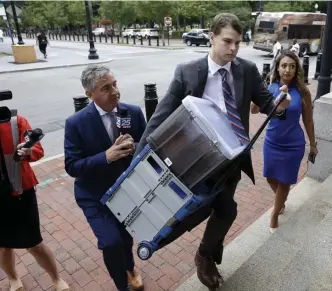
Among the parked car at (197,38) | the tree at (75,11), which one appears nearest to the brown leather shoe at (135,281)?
the parked car at (197,38)

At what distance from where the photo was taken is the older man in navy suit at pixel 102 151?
2.41m

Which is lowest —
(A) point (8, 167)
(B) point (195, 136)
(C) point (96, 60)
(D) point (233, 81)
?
(C) point (96, 60)

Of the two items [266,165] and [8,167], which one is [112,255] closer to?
[8,167]

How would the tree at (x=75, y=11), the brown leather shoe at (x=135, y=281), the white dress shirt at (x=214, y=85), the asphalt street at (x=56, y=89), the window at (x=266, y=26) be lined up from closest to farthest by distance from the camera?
the white dress shirt at (x=214, y=85), the brown leather shoe at (x=135, y=281), the asphalt street at (x=56, y=89), the window at (x=266, y=26), the tree at (x=75, y=11)

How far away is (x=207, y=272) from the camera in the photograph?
270 centimetres

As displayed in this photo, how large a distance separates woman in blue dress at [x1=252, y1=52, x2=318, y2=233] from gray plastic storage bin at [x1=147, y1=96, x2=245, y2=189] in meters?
1.62

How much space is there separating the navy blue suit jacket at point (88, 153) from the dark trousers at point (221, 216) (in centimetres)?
81

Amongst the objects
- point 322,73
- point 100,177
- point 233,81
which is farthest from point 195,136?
point 322,73

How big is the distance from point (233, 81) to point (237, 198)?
2.42 meters

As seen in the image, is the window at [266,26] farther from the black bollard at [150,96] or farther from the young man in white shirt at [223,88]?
the young man in white shirt at [223,88]

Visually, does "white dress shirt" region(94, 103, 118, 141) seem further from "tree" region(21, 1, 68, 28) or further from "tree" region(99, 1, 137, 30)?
"tree" region(21, 1, 68, 28)

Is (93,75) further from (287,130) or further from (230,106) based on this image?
(287,130)

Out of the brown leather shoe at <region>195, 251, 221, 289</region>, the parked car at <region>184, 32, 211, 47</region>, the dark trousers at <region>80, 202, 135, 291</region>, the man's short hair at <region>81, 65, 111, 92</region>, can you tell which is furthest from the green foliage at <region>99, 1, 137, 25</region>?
the brown leather shoe at <region>195, 251, 221, 289</region>

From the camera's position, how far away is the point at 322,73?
729 cm
